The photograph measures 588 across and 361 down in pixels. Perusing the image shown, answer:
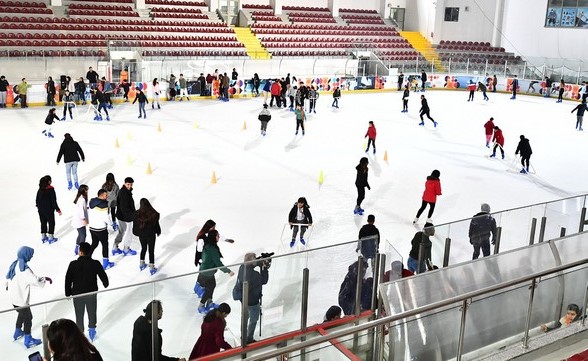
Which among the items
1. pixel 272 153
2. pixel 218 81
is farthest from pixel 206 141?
pixel 218 81

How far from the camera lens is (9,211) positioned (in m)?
12.5

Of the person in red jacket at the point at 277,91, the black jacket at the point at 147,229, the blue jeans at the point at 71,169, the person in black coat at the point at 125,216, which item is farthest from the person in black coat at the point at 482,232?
the person in red jacket at the point at 277,91

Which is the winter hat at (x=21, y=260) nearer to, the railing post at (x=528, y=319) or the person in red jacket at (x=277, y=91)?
the railing post at (x=528, y=319)

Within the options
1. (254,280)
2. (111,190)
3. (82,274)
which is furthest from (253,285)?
(111,190)

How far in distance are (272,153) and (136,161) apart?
409 cm

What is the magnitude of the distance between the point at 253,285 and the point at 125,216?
4259mm

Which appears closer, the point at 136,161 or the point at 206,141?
the point at 136,161

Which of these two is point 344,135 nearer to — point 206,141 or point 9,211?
point 206,141

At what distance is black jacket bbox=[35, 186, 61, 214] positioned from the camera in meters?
10.7

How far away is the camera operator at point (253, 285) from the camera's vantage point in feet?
22.3

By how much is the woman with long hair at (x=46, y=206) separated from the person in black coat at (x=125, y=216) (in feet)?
3.98

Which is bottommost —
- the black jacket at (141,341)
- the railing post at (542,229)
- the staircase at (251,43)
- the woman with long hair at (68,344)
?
the black jacket at (141,341)

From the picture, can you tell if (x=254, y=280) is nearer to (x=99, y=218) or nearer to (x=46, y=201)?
(x=99, y=218)

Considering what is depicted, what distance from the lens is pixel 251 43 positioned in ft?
127
